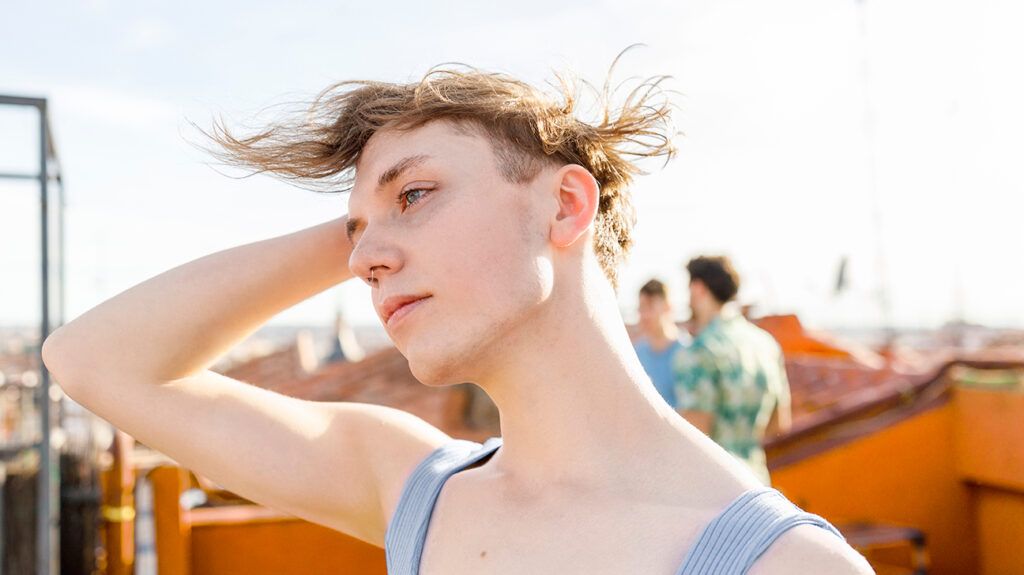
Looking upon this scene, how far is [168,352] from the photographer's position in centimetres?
140

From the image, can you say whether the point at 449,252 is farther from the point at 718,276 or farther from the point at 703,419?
the point at 718,276

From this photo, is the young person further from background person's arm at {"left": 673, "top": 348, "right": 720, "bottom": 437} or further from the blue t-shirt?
the blue t-shirt

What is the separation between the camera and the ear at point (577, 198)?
122cm

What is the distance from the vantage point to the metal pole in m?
3.08

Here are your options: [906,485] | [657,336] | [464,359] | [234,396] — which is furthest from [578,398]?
[906,485]

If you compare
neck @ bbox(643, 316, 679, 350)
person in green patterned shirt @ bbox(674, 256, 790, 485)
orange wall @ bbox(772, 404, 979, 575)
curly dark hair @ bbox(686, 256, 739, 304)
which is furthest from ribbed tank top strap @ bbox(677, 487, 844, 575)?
orange wall @ bbox(772, 404, 979, 575)

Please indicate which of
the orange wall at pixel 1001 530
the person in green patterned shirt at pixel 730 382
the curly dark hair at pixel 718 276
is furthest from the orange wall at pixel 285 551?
the orange wall at pixel 1001 530

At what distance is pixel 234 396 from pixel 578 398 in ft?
1.86

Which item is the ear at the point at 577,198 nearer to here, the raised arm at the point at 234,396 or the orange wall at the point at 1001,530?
the raised arm at the point at 234,396

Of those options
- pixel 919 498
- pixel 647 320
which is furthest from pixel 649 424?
pixel 919 498

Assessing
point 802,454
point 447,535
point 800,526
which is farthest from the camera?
point 802,454

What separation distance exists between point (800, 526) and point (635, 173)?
628 millimetres

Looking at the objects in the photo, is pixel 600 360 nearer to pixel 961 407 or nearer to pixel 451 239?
pixel 451 239

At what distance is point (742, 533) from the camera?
976mm
